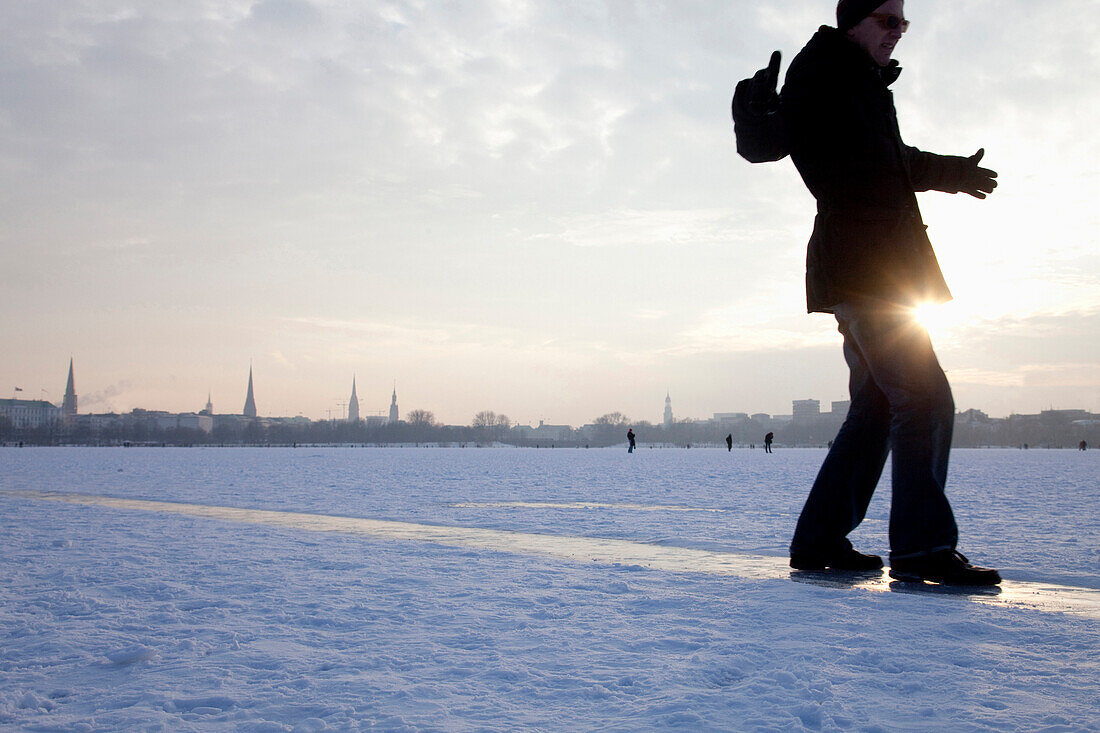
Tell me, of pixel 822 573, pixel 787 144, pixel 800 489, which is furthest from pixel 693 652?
pixel 800 489

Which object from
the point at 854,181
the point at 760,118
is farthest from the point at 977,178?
the point at 760,118

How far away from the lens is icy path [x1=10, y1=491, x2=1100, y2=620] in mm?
3061

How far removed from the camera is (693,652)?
2188 millimetres

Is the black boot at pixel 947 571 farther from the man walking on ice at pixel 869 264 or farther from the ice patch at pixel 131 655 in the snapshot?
the ice patch at pixel 131 655

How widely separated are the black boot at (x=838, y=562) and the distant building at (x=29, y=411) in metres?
204

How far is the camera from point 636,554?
14.0 feet

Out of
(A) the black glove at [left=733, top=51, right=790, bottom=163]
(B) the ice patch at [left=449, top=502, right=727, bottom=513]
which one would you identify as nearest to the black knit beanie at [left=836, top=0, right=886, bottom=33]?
(A) the black glove at [left=733, top=51, right=790, bottom=163]

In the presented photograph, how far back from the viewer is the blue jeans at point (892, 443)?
341cm

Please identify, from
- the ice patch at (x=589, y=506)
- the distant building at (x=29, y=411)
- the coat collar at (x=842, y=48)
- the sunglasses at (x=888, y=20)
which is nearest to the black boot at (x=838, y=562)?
the coat collar at (x=842, y=48)

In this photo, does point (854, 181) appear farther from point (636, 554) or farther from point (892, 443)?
point (636, 554)

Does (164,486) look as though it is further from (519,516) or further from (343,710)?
(343,710)

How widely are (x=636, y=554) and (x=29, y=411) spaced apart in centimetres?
21595

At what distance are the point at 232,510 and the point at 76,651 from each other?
510 cm

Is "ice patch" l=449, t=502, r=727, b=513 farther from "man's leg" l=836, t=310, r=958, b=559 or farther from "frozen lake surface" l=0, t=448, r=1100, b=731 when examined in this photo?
"man's leg" l=836, t=310, r=958, b=559
